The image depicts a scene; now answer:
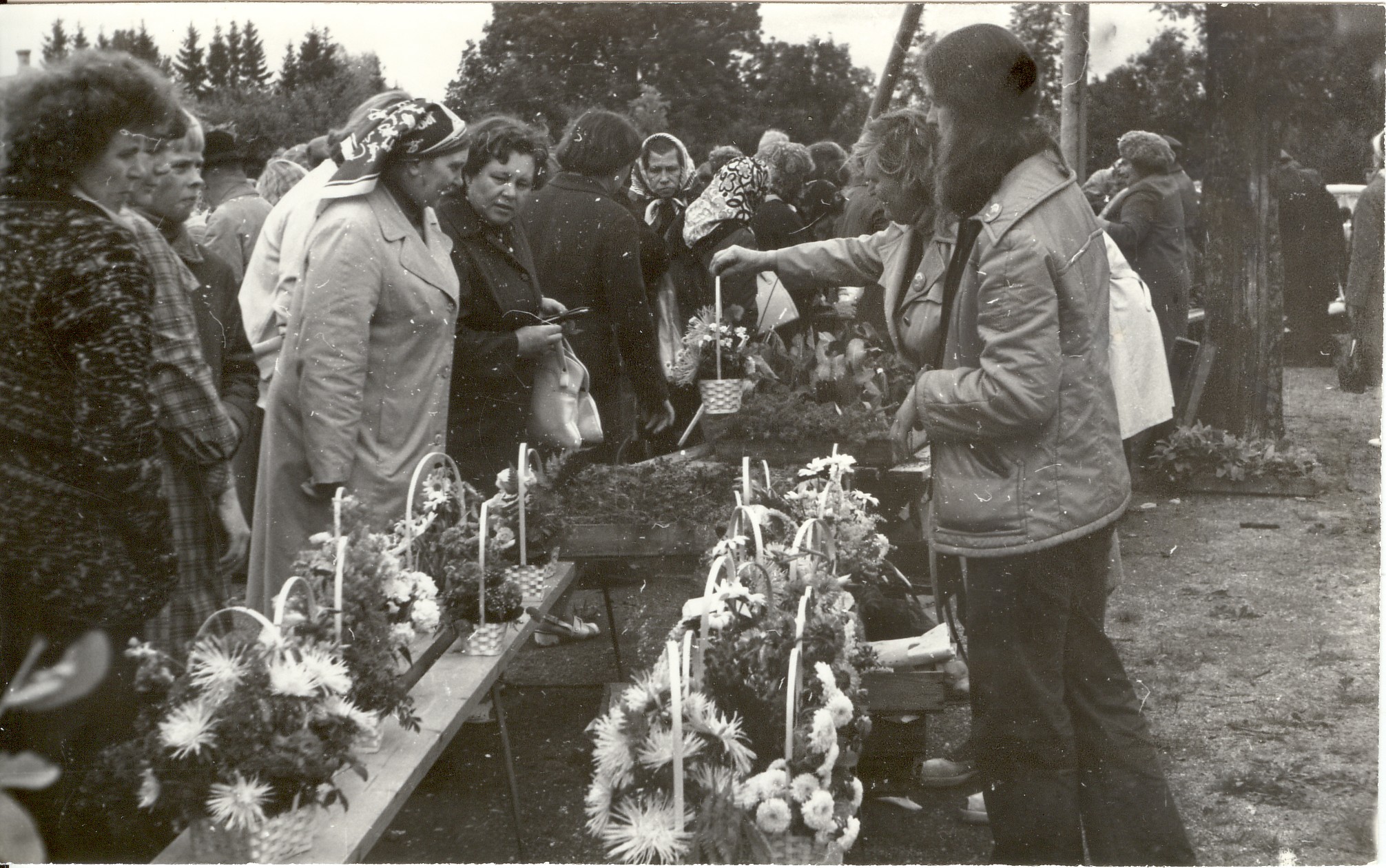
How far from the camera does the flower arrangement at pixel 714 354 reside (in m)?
5.07

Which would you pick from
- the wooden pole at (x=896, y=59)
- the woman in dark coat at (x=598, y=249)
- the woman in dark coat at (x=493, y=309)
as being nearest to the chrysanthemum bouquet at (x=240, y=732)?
the woman in dark coat at (x=493, y=309)

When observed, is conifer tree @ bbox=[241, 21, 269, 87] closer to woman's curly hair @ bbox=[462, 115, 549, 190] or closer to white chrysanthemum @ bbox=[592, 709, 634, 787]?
woman's curly hair @ bbox=[462, 115, 549, 190]

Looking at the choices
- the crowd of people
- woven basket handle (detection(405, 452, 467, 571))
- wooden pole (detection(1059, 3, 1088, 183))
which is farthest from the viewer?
wooden pole (detection(1059, 3, 1088, 183))

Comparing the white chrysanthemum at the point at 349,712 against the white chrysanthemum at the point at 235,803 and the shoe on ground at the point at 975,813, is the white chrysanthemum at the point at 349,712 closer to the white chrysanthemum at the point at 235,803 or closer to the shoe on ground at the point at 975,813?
the white chrysanthemum at the point at 235,803

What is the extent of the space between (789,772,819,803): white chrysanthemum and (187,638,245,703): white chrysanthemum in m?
0.97

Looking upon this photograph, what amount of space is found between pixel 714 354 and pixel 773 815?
3012mm

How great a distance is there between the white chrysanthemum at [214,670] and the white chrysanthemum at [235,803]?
0.14m

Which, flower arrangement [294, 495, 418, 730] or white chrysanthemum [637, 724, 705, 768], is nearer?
white chrysanthemum [637, 724, 705, 768]

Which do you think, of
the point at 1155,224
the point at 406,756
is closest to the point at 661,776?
the point at 406,756

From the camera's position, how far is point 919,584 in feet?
17.0

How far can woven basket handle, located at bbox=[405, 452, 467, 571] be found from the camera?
10.7 feet

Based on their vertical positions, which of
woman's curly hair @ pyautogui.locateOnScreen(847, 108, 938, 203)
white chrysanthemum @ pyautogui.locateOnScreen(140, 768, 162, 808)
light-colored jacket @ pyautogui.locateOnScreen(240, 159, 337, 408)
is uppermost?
woman's curly hair @ pyautogui.locateOnScreen(847, 108, 938, 203)

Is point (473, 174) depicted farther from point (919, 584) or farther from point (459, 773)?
point (919, 584)

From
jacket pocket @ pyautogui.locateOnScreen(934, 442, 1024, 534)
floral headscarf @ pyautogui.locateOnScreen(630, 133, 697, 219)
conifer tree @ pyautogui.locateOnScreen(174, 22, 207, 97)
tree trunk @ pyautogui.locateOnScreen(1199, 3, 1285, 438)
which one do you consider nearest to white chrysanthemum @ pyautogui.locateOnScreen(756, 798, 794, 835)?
jacket pocket @ pyautogui.locateOnScreen(934, 442, 1024, 534)
